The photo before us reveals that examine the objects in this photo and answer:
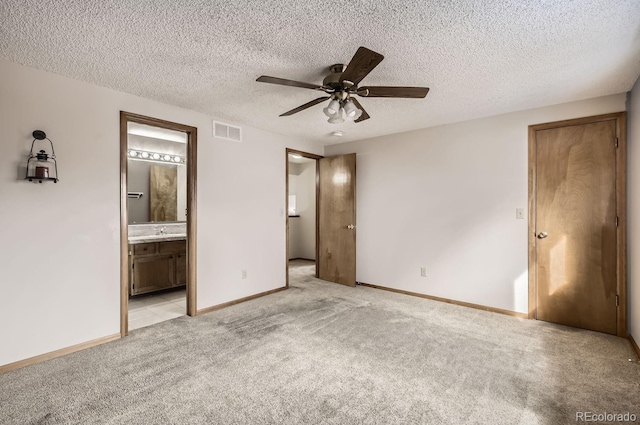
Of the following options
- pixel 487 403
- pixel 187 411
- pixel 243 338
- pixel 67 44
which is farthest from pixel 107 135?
pixel 487 403

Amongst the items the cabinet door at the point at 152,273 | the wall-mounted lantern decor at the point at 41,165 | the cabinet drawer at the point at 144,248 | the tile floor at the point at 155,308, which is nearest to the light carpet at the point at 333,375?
the tile floor at the point at 155,308

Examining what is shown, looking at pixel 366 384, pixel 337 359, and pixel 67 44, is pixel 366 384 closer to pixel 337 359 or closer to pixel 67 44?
pixel 337 359

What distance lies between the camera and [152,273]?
13.8 feet

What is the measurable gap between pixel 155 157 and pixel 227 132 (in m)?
1.89

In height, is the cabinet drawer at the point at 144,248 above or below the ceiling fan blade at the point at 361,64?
below

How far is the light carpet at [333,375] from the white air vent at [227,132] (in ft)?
7.30

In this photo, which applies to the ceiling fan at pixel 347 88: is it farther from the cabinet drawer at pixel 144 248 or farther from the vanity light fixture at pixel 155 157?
the vanity light fixture at pixel 155 157

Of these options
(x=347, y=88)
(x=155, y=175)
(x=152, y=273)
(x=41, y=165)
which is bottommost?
(x=152, y=273)

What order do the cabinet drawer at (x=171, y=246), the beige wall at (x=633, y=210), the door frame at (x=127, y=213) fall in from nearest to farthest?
the beige wall at (x=633, y=210)
the door frame at (x=127, y=213)
the cabinet drawer at (x=171, y=246)

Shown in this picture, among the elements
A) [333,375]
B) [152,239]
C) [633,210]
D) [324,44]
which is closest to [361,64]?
[324,44]

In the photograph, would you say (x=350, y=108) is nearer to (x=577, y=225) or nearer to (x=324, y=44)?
(x=324, y=44)

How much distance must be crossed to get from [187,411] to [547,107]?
4.32 metres

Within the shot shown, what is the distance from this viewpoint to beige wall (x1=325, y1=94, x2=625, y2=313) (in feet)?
11.3

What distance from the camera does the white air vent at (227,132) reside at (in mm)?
3719
